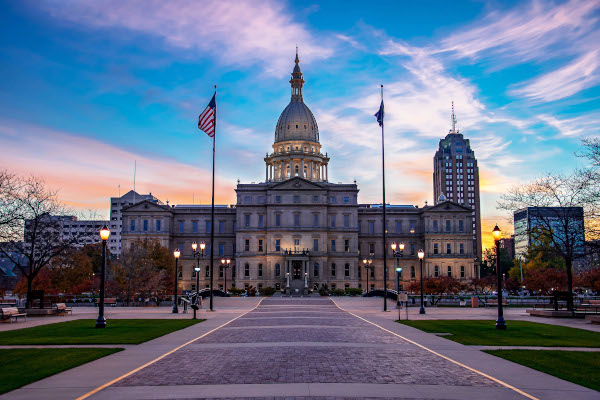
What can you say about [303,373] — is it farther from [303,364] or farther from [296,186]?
[296,186]

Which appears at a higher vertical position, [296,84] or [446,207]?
[296,84]

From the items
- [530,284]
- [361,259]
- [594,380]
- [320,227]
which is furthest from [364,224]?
[594,380]

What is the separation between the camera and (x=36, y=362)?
1780 cm

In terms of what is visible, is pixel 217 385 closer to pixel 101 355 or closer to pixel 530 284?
pixel 101 355

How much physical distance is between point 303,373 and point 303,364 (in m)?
1.61

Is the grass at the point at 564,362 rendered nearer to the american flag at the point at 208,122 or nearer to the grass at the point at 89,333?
the grass at the point at 89,333

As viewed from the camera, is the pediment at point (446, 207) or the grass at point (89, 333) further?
the pediment at point (446, 207)

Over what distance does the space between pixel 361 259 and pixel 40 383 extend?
11495 centimetres

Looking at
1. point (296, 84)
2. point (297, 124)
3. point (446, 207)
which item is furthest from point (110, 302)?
point (296, 84)

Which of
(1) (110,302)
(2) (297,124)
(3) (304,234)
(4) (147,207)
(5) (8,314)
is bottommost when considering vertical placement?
(1) (110,302)

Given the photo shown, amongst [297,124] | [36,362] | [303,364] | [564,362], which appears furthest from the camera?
[297,124]

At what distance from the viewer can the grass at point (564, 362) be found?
606 inches

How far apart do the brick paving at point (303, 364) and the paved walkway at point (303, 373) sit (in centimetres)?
3

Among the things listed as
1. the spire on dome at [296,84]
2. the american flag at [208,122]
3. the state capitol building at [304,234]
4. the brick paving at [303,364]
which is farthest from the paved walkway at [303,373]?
the spire on dome at [296,84]
